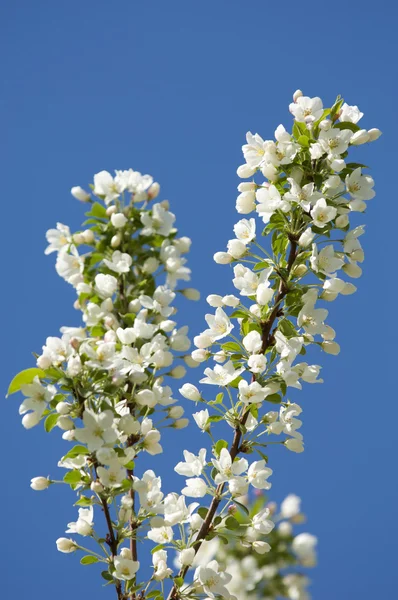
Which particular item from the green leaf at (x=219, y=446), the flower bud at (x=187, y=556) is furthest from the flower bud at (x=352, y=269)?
the flower bud at (x=187, y=556)

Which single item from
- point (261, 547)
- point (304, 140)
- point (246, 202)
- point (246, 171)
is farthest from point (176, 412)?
point (304, 140)

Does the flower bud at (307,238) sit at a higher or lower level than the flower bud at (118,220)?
lower

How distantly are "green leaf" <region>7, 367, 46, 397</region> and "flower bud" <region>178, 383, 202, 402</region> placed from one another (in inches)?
25.1

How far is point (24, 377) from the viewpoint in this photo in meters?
2.08

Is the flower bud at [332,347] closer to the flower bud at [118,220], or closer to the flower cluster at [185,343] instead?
the flower cluster at [185,343]

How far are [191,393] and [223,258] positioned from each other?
1.75ft

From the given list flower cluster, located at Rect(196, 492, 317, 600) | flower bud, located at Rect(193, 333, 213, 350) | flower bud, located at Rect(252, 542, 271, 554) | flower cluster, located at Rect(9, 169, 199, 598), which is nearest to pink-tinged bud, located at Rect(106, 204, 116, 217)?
flower cluster, located at Rect(9, 169, 199, 598)

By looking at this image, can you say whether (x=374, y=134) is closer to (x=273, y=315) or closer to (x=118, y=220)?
(x=273, y=315)

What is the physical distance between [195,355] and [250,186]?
720mm

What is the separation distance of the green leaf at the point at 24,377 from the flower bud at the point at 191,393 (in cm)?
64

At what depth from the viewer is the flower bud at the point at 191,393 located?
8.38 feet

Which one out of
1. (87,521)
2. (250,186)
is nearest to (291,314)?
(250,186)

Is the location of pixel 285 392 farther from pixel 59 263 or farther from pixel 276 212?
pixel 59 263

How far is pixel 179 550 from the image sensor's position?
2475mm
